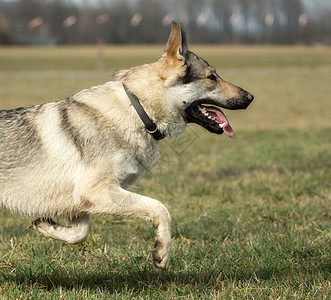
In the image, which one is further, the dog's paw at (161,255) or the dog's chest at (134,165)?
the dog's chest at (134,165)

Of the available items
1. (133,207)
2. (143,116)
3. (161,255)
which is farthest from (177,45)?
(161,255)

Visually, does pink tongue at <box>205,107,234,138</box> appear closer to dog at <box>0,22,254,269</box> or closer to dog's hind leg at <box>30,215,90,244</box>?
dog at <box>0,22,254,269</box>

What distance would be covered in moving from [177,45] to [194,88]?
1.25ft

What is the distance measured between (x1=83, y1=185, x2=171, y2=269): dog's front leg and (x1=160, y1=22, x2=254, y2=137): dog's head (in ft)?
2.85

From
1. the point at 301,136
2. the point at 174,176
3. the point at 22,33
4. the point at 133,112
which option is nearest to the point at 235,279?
the point at 133,112

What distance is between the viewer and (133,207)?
12.0ft

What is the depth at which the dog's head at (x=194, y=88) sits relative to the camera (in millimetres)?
4059

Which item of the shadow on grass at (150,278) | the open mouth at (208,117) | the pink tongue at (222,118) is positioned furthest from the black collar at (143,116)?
the shadow on grass at (150,278)

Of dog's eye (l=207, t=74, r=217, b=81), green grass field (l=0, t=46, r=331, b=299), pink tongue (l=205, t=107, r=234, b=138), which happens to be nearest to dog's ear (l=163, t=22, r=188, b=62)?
dog's eye (l=207, t=74, r=217, b=81)

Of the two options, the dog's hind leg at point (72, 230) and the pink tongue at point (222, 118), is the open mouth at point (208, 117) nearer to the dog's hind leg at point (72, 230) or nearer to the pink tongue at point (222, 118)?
the pink tongue at point (222, 118)

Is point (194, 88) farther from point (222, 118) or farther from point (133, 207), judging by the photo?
point (133, 207)

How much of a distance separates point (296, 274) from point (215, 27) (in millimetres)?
140566

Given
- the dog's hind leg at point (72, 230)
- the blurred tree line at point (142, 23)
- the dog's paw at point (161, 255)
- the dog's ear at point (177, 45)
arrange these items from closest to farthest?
the dog's paw at point (161, 255)
the dog's ear at point (177, 45)
the dog's hind leg at point (72, 230)
the blurred tree line at point (142, 23)

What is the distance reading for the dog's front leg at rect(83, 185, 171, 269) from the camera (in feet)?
11.7
